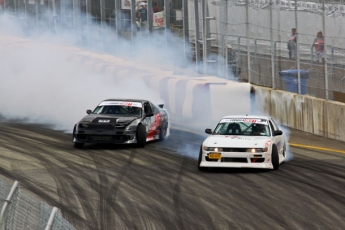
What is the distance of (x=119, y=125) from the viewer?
18641 millimetres

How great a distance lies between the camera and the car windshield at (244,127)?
639 inches

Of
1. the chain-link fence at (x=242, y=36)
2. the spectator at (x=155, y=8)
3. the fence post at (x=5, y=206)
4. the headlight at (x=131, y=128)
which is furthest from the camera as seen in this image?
the spectator at (x=155, y=8)

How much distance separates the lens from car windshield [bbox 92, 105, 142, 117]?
19531 mm

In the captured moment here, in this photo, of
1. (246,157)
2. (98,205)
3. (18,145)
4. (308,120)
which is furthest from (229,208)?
(308,120)

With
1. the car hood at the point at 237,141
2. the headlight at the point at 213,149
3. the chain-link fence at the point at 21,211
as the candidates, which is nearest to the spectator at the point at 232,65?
the car hood at the point at 237,141

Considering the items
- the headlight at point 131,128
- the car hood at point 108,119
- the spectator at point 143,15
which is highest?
the spectator at point 143,15

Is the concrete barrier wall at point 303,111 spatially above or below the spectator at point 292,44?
below

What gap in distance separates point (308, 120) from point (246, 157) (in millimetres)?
6951

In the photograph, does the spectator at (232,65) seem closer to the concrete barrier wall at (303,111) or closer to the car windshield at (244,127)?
the concrete barrier wall at (303,111)

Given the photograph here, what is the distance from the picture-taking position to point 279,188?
13.8m

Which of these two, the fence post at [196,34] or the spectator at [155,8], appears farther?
the spectator at [155,8]

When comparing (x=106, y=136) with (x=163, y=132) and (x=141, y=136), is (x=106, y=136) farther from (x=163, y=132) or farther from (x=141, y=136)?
(x=163, y=132)

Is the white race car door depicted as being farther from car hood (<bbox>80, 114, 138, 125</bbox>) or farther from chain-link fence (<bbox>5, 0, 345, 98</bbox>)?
chain-link fence (<bbox>5, 0, 345, 98</bbox>)

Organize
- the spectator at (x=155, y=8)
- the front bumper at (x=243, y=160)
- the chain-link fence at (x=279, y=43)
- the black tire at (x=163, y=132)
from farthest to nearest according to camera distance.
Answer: the spectator at (x=155, y=8), the chain-link fence at (x=279, y=43), the black tire at (x=163, y=132), the front bumper at (x=243, y=160)
